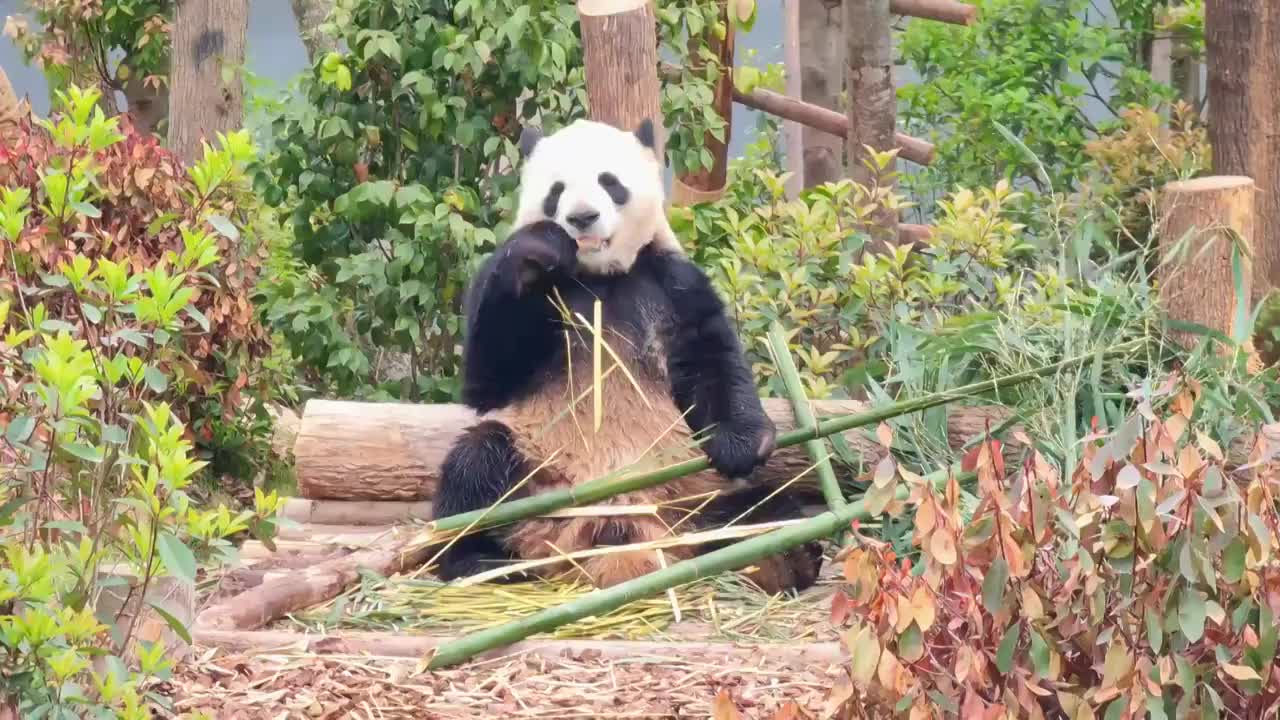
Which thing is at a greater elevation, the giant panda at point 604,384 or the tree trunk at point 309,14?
the tree trunk at point 309,14

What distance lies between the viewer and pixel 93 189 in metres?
4.90

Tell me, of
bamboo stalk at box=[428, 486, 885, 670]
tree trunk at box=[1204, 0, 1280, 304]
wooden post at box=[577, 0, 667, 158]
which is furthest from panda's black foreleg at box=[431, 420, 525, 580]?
tree trunk at box=[1204, 0, 1280, 304]

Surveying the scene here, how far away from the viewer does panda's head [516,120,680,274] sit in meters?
4.16

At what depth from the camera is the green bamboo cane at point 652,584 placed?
3.55 meters

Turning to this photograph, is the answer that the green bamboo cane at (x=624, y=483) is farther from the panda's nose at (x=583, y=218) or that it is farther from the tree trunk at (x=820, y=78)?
the tree trunk at (x=820, y=78)

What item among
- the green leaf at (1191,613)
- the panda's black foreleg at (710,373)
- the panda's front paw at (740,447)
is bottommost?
the panda's front paw at (740,447)

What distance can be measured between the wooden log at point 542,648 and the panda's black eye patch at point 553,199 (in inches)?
46.9

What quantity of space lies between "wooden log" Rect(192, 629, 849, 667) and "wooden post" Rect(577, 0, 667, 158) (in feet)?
5.82

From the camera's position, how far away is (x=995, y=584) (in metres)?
2.54

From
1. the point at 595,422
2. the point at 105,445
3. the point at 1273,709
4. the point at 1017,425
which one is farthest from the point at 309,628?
the point at 1273,709

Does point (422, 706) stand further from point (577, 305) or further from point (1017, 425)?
point (1017, 425)

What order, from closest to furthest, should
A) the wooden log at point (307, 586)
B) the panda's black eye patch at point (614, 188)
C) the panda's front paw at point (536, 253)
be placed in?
the wooden log at point (307, 586)
the panda's front paw at point (536, 253)
the panda's black eye patch at point (614, 188)

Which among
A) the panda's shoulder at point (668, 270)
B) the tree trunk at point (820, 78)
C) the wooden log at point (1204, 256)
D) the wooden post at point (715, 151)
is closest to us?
the panda's shoulder at point (668, 270)

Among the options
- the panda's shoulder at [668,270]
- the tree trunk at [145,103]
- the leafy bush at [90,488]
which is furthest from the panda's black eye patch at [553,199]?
the tree trunk at [145,103]
